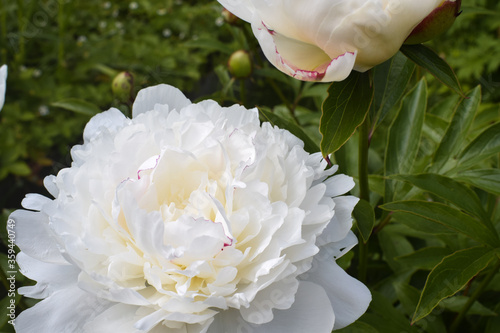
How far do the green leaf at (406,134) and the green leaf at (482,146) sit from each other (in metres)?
0.06

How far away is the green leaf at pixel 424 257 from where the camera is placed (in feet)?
2.11

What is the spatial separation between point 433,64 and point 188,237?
251 millimetres

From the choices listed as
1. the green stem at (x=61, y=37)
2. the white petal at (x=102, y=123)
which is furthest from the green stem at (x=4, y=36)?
the white petal at (x=102, y=123)

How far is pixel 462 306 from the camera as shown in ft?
2.16

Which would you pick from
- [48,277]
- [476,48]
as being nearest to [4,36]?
[476,48]

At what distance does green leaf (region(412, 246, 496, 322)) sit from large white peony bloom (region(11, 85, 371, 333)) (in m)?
0.12

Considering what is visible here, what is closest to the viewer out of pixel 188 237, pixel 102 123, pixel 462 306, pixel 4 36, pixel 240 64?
pixel 188 237

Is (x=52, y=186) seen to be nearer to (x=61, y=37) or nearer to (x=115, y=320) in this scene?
(x=115, y=320)

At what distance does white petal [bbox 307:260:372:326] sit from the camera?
1.23 feet

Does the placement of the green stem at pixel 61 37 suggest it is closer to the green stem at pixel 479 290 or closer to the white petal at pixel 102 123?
the white petal at pixel 102 123

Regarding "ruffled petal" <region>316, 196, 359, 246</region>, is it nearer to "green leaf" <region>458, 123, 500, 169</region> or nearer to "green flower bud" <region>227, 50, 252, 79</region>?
"green leaf" <region>458, 123, 500, 169</region>

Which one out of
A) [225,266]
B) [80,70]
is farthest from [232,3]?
[80,70]

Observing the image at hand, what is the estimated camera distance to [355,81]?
1.47 ft

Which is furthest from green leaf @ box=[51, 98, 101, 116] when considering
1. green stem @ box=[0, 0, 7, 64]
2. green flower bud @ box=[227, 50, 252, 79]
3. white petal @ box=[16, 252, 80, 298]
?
green stem @ box=[0, 0, 7, 64]
